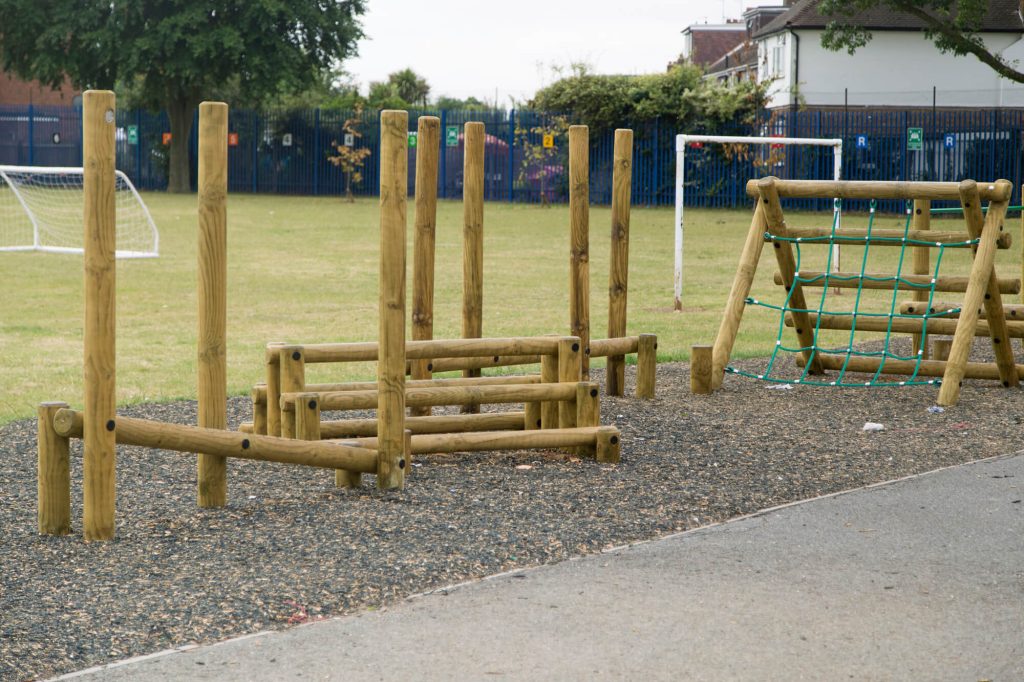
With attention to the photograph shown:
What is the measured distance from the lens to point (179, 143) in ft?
142

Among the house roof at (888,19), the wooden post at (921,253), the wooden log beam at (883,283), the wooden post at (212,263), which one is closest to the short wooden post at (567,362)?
the wooden post at (212,263)

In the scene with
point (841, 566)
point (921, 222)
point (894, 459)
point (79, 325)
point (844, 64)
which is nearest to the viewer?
point (841, 566)

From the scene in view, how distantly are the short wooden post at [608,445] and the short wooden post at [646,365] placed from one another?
1.81m

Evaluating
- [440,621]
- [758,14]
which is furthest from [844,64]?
[440,621]

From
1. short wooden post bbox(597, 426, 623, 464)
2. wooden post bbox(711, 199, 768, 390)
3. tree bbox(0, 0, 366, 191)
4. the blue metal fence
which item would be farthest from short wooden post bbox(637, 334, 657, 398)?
tree bbox(0, 0, 366, 191)

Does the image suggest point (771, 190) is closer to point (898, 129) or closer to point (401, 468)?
point (401, 468)

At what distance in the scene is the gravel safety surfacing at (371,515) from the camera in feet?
13.6

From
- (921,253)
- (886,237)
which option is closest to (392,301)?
(886,237)

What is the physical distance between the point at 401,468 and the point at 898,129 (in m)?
31.4

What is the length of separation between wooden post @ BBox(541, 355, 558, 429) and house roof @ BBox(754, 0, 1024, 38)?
44.5m

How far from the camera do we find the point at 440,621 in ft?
13.5

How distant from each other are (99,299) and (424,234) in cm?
262

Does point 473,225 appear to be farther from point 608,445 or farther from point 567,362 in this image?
point 608,445

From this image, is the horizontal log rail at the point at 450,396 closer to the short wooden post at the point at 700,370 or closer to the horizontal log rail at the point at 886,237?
the short wooden post at the point at 700,370
